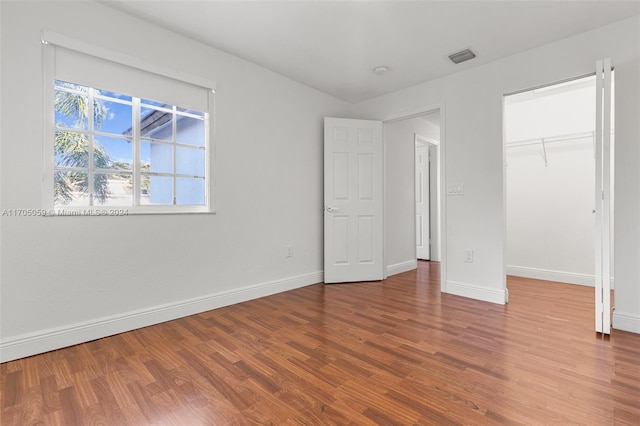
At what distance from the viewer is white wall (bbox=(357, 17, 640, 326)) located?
2.41m

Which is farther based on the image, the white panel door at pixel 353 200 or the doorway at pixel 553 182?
the white panel door at pixel 353 200

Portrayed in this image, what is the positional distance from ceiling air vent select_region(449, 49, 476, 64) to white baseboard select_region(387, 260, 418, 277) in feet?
8.98

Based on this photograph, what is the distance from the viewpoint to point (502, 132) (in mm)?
3059

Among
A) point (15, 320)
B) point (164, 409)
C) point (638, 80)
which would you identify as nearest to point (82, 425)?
point (164, 409)

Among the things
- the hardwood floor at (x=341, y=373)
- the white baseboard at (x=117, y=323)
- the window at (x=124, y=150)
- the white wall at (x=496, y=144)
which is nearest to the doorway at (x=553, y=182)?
the white wall at (x=496, y=144)

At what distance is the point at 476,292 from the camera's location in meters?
3.22

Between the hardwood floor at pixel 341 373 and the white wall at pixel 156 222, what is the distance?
0.90ft

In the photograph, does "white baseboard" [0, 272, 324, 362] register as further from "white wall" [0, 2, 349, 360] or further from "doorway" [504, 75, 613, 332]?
"doorway" [504, 75, 613, 332]

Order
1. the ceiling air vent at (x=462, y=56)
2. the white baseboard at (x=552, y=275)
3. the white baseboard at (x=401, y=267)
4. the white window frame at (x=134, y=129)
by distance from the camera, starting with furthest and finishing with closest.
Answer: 1. the white baseboard at (x=401, y=267)
2. the white baseboard at (x=552, y=275)
3. the ceiling air vent at (x=462, y=56)
4. the white window frame at (x=134, y=129)

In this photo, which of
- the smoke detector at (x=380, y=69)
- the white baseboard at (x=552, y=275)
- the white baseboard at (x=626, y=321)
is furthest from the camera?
the white baseboard at (x=552, y=275)

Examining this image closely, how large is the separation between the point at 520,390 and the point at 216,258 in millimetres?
2559

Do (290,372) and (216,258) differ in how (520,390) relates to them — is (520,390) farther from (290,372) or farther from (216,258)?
(216,258)

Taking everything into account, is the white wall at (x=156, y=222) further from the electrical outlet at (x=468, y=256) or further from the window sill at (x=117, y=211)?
the electrical outlet at (x=468, y=256)

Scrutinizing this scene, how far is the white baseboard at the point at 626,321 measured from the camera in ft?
7.70
